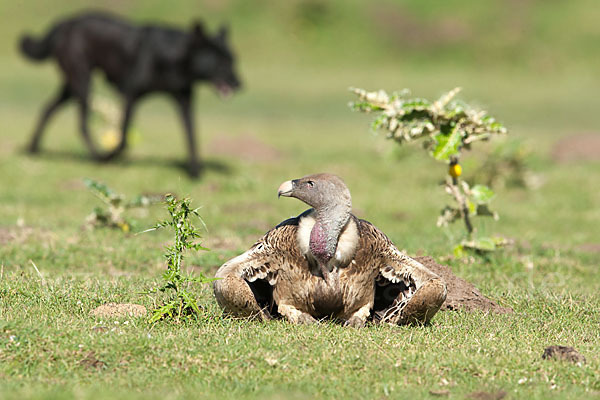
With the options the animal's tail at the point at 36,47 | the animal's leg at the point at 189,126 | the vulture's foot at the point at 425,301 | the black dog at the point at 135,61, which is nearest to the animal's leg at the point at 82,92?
the black dog at the point at 135,61

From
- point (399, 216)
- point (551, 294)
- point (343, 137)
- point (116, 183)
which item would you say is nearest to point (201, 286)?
point (551, 294)

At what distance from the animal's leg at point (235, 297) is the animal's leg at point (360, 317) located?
67 centimetres

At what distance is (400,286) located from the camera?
6.25 m

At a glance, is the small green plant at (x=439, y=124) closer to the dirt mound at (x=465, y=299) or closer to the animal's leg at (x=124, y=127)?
the dirt mound at (x=465, y=299)

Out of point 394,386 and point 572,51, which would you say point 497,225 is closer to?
point 394,386

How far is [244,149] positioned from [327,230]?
1245 centimetres

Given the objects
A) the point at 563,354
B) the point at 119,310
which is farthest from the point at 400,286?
the point at 119,310

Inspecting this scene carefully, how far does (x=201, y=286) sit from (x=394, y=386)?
265 centimetres

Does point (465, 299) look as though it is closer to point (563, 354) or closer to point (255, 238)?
point (563, 354)

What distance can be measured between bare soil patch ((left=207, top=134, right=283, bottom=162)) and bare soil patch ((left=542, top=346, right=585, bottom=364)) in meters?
12.3

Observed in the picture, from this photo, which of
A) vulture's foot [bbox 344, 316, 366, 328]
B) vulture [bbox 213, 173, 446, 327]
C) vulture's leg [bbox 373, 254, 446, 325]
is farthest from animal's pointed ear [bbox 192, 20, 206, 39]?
vulture's foot [bbox 344, 316, 366, 328]

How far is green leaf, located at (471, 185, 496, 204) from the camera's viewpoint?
27.0 ft

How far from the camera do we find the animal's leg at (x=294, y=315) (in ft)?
19.3

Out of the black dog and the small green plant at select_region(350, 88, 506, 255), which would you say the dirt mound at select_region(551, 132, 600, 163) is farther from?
the small green plant at select_region(350, 88, 506, 255)
